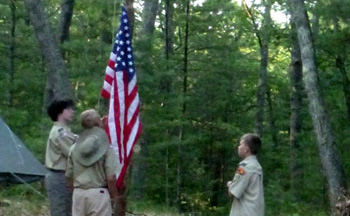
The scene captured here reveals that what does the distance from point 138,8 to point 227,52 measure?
3.53m

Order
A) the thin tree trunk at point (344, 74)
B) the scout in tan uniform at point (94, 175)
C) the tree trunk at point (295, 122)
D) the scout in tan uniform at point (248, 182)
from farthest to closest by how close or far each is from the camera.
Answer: the tree trunk at point (295, 122)
the thin tree trunk at point (344, 74)
the scout in tan uniform at point (94, 175)
the scout in tan uniform at point (248, 182)

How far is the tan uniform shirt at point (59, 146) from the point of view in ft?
24.5

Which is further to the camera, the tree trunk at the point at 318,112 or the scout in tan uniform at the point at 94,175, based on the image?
the tree trunk at the point at 318,112

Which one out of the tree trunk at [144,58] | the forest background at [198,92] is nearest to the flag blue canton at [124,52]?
the forest background at [198,92]

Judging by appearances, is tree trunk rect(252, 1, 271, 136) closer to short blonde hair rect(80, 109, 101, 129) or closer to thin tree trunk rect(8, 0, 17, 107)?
thin tree trunk rect(8, 0, 17, 107)

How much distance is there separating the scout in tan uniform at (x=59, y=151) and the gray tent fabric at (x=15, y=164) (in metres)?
0.27

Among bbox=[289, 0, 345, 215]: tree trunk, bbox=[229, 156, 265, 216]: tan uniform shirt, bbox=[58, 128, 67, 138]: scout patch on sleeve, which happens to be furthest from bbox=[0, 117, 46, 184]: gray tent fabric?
bbox=[289, 0, 345, 215]: tree trunk

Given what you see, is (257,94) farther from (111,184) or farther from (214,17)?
(111,184)

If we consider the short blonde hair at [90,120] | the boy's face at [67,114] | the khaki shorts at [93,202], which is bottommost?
the khaki shorts at [93,202]

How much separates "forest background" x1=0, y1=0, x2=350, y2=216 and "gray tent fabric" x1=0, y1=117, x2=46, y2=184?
7319mm

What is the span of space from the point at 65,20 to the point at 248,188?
1309 cm

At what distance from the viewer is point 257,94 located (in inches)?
1003

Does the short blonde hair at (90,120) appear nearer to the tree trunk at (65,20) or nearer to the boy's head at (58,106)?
the boy's head at (58,106)

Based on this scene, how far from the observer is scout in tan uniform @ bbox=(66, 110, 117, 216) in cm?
706
